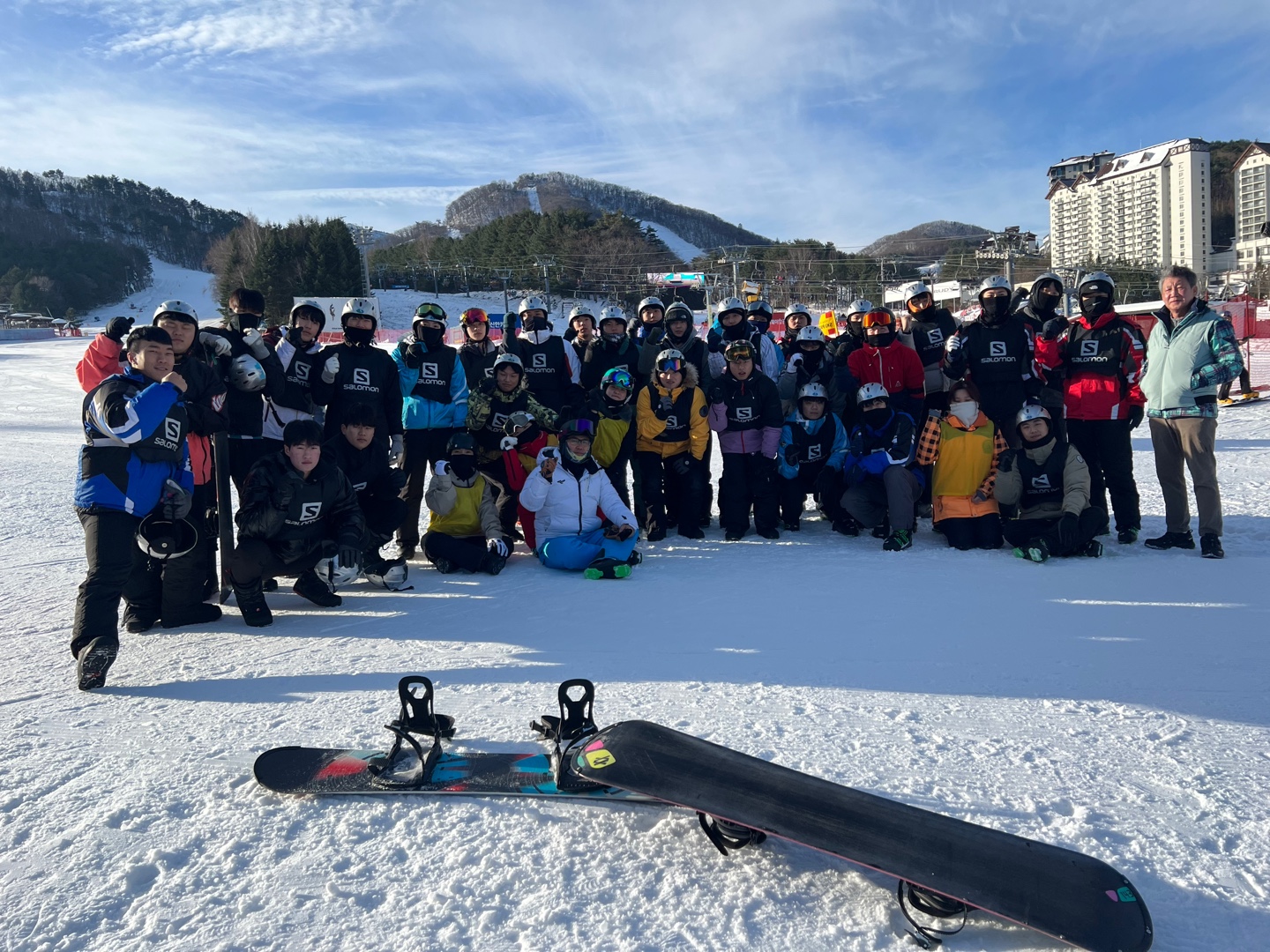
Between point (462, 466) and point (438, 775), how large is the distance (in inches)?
122

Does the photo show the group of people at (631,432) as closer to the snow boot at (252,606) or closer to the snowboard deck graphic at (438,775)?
the snow boot at (252,606)

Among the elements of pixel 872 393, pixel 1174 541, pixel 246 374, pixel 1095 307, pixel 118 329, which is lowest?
pixel 1174 541

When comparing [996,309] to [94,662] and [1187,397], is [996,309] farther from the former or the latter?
[94,662]

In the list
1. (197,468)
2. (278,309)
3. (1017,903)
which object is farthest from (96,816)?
(278,309)

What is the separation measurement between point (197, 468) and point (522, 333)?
10.1 feet

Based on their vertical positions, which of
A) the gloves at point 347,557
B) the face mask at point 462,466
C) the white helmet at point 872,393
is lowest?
the gloves at point 347,557

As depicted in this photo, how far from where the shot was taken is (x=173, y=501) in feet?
11.8

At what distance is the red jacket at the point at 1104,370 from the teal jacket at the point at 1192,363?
22 centimetres

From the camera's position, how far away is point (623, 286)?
60625 millimetres

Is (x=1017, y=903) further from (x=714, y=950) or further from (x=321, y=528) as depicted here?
(x=321, y=528)

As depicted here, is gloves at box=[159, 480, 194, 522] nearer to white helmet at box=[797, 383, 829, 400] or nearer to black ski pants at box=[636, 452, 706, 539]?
black ski pants at box=[636, 452, 706, 539]

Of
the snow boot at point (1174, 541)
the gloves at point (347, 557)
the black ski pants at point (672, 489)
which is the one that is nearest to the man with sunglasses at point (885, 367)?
the black ski pants at point (672, 489)

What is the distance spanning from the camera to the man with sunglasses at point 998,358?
598 centimetres

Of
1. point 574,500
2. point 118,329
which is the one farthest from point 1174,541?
point 118,329
